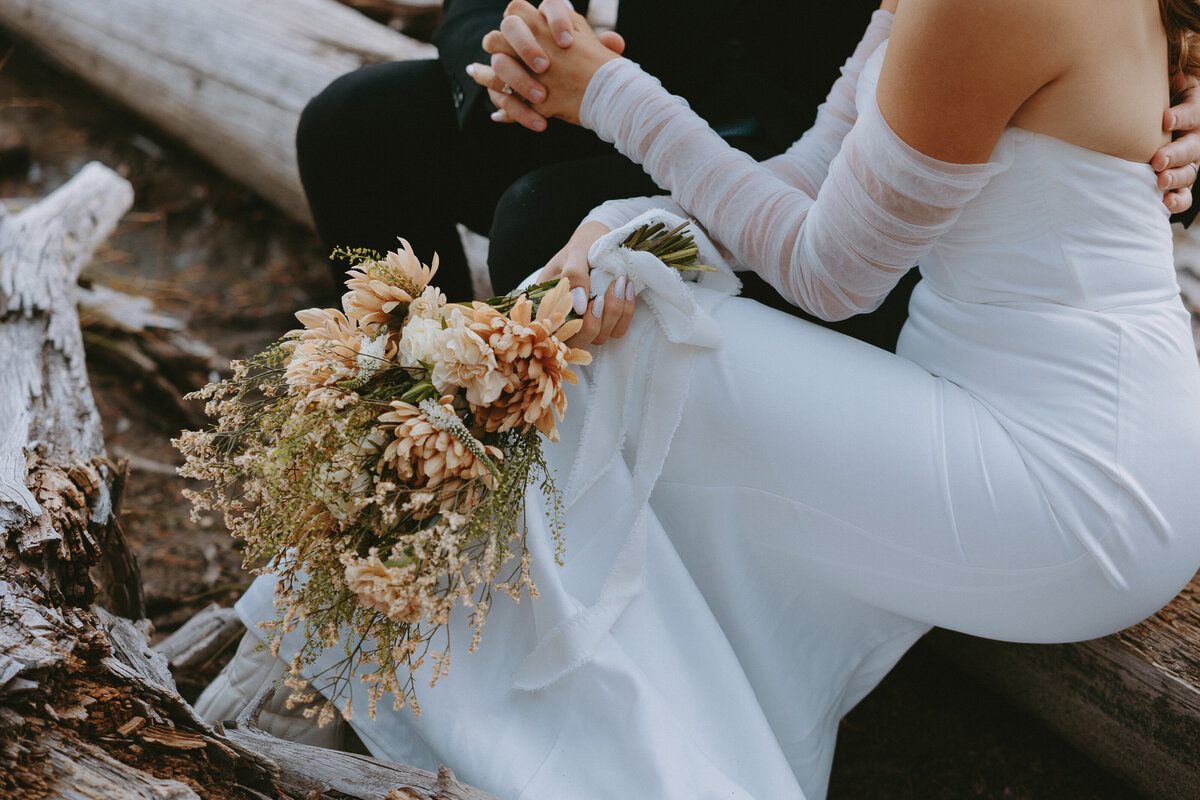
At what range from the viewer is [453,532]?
3.30ft

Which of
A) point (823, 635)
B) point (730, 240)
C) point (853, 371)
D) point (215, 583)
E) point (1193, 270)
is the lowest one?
point (215, 583)

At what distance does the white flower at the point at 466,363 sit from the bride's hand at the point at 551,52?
547 millimetres

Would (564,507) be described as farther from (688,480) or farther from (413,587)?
(413,587)

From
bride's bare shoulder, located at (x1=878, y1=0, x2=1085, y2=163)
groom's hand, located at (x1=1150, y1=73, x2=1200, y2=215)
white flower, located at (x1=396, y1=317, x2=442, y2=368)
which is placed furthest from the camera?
groom's hand, located at (x1=1150, y1=73, x2=1200, y2=215)

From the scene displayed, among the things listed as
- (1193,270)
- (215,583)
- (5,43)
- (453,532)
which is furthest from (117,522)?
(5,43)

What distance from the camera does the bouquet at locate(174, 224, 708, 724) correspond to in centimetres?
95

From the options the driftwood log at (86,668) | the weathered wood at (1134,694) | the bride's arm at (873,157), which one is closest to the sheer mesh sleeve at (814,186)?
the bride's arm at (873,157)

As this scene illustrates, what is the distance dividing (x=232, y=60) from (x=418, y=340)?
206 centimetres

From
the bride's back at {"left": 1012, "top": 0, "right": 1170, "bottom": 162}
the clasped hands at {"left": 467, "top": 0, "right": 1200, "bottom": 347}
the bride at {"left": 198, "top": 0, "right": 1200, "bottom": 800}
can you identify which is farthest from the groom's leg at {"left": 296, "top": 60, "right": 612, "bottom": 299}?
the bride's back at {"left": 1012, "top": 0, "right": 1170, "bottom": 162}

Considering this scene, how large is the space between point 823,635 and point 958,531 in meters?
0.31

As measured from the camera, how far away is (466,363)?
97cm

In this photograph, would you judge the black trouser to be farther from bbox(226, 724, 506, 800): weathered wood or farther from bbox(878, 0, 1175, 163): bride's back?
bbox(226, 724, 506, 800): weathered wood

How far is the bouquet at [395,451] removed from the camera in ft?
3.12

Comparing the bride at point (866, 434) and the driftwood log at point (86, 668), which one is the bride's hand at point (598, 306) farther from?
the driftwood log at point (86, 668)
